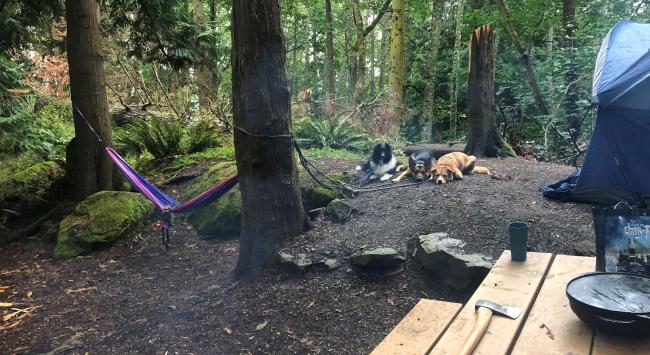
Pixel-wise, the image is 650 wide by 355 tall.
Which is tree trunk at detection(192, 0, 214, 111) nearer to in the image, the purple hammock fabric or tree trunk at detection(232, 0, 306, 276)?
the purple hammock fabric

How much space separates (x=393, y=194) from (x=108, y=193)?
385cm

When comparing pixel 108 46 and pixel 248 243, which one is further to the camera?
pixel 108 46

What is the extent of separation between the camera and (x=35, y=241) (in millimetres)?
6176

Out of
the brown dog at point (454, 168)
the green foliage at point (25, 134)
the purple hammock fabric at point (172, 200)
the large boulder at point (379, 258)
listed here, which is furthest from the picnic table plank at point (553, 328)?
the green foliage at point (25, 134)

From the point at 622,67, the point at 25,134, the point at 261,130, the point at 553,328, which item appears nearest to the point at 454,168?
the point at 622,67

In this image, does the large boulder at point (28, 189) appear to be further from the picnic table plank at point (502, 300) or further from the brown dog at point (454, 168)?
the picnic table plank at point (502, 300)

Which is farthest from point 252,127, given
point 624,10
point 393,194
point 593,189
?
point 624,10

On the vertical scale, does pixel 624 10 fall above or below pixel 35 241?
above

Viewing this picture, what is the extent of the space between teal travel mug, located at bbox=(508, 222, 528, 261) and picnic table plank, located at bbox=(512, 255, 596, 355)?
0.26 metres

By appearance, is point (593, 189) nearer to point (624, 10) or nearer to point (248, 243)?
point (248, 243)

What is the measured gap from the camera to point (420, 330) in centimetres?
200

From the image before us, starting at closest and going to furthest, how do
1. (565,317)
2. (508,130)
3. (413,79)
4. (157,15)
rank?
(565,317) → (157,15) → (508,130) → (413,79)

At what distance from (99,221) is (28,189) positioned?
180 cm

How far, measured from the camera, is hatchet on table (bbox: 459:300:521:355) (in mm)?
1592
